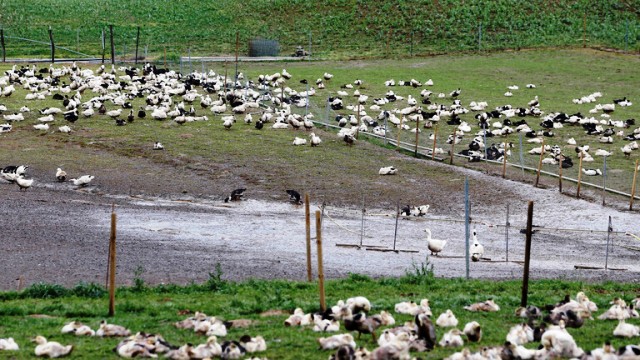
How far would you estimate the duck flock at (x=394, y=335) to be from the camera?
1429 cm

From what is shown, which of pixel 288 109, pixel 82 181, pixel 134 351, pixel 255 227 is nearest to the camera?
pixel 134 351

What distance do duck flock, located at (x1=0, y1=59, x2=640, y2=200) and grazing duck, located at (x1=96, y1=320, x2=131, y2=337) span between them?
20.3 metres

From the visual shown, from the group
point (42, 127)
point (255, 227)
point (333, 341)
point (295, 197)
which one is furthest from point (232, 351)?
point (42, 127)

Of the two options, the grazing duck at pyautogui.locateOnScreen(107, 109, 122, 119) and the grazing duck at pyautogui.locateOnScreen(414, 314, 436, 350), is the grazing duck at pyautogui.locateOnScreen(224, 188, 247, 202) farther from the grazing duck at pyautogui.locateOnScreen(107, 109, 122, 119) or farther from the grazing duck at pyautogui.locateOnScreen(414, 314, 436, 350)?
the grazing duck at pyautogui.locateOnScreen(414, 314, 436, 350)

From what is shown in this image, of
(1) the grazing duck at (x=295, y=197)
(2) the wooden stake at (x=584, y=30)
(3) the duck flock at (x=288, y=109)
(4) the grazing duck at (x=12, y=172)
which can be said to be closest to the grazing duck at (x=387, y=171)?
(3) the duck flock at (x=288, y=109)

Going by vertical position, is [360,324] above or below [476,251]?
above

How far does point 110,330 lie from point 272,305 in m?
3.82

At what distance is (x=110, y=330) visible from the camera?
16.6 metres

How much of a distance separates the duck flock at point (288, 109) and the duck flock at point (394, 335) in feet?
67.2

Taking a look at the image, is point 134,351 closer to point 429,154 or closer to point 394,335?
point 394,335

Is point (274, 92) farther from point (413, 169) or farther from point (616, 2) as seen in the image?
point (616, 2)

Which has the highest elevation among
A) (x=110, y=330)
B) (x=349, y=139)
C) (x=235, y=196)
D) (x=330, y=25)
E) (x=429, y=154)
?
(x=330, y=25)

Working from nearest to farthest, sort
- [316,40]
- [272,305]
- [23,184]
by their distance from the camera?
[272,305], [23,184], [316,40]

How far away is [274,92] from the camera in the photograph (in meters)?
Answer: 56.0
